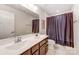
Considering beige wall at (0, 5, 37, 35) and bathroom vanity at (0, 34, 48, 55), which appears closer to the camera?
bathroom vanity at (0, 34, 48, 55)

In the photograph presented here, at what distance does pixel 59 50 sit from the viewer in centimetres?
137

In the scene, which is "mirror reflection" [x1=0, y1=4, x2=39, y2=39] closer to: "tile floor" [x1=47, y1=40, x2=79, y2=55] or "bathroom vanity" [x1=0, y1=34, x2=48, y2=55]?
"bathroom vanity" [x1=0, y1=34, x2=48, y2=55]

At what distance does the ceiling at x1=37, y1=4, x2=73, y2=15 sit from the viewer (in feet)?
4.35

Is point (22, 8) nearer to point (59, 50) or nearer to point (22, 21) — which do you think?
point (22, 21)

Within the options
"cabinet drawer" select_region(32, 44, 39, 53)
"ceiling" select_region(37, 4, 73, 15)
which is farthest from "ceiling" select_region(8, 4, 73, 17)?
"cabinet drawer" select_region(32, 44, 39, 53)

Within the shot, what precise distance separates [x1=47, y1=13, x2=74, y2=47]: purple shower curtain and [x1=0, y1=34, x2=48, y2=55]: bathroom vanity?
0.47 ft

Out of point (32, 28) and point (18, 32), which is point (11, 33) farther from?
point (32, 28)

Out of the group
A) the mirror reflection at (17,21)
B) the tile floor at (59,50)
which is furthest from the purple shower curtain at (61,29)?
the mirror reflection at (17,21)

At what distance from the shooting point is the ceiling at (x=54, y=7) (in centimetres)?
132

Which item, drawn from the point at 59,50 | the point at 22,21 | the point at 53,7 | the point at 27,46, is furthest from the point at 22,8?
the point at 59,50

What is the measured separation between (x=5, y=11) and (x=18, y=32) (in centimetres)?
37

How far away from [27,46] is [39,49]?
231 mm

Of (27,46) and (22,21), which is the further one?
(22,21)
